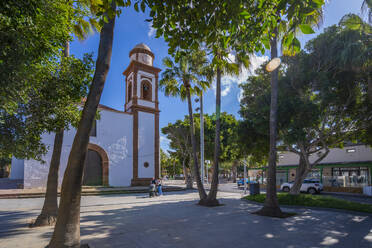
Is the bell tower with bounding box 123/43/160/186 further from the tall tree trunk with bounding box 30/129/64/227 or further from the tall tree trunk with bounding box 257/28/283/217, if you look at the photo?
the tall tree trunk with bounding box 257/28/283/217

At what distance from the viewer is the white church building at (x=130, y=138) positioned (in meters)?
23.0

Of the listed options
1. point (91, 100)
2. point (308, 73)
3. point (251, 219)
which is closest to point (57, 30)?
point (91, 100)

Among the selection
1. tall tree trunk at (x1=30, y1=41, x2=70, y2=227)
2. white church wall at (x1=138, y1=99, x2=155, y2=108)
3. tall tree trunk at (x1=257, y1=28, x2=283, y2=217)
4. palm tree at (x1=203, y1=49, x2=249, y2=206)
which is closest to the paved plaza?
tall tree trunk at (x1=30, y1=41, x2=70, y2=227)

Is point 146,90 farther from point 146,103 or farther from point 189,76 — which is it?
point 189,76

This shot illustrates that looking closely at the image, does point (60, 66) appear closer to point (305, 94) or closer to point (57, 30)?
point (57, 30)

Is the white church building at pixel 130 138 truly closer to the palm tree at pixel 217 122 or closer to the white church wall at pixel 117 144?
the white church wall at pixel 117 144

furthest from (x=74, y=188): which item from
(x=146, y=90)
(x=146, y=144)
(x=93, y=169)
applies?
(x=146, y=90)

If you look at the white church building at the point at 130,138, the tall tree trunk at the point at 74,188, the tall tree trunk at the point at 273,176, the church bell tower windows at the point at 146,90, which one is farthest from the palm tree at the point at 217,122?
the church bell tower windows at the point at 146,90

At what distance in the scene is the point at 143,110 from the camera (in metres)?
26.4

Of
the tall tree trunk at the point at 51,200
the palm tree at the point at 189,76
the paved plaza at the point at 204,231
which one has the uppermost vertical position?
the palm tree at the point at 189,76

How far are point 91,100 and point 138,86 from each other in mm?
21892

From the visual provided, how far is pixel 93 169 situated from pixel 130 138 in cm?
503

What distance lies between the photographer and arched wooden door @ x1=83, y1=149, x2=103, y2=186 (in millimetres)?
22406

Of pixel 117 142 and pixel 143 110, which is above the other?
pixel 143 110
